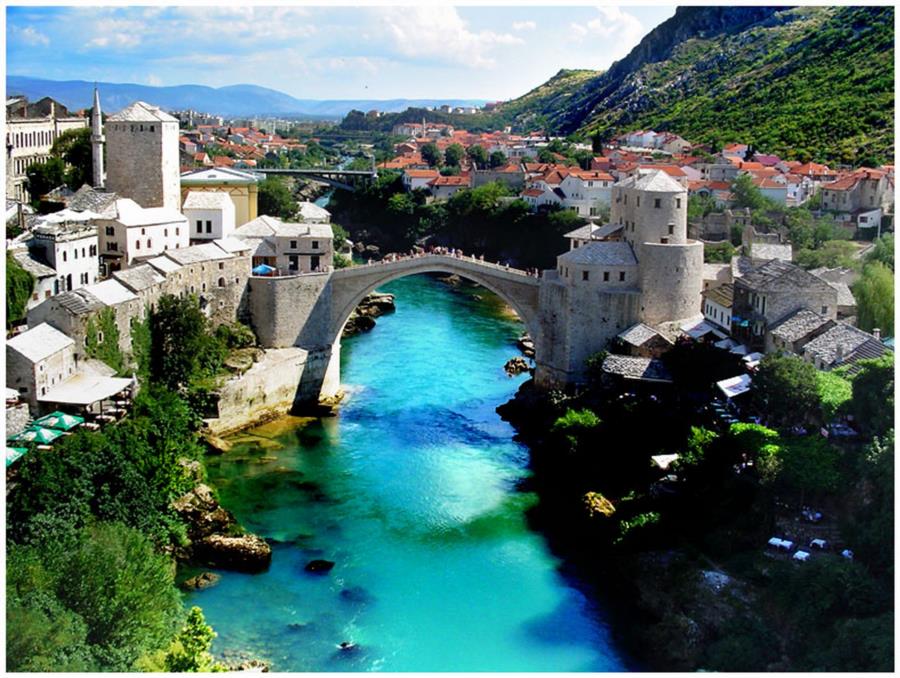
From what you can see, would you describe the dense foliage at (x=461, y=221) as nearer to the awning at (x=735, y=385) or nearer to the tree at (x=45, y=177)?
the tree at (x=45, y=177)

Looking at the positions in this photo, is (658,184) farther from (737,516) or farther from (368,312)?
(368,312)

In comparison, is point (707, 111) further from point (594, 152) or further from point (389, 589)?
point (389, 589)

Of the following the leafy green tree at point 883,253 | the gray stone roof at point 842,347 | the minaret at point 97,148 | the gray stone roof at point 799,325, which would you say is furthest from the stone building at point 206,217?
the leafy green tree at point 883,253

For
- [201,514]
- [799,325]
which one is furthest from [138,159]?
[799,325]

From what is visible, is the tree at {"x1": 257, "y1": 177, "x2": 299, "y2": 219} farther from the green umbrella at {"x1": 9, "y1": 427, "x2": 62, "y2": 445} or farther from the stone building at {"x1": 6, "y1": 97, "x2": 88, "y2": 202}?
the green umbrella at {"x1": 9, "y1": 427, "x2": 62, "y2": 445}

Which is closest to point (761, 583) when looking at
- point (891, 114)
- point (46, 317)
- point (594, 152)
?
point (46, 317)

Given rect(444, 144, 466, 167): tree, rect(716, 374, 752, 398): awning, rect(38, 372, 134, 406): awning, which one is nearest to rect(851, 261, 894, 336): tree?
rect(716, 374, 752, 398): awning
